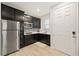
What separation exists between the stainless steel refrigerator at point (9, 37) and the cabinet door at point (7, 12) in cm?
20

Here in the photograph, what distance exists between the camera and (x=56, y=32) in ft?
9.14

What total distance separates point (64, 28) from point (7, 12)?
1953 mm

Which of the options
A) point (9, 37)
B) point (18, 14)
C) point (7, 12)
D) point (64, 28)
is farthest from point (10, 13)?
point (64, 28)

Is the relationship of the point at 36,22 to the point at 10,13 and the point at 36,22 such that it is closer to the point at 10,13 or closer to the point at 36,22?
the point at 36,22

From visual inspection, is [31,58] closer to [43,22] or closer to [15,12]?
[15,12]

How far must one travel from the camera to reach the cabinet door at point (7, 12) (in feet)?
7.80

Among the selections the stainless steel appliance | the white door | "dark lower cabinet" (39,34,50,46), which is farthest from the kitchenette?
the white door

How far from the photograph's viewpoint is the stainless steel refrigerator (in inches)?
89.7

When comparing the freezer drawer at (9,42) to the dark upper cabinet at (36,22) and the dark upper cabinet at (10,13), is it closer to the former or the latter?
the dark upper cabinet at (10,13)

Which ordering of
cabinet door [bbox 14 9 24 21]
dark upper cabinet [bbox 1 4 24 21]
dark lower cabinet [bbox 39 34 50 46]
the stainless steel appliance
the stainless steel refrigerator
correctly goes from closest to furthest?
the stainless steel refrigerator → dark upper cabinet [bbox 1 4 24 21] → cabinet door [bbox 14 9 24 21] → dark lower cabinet [bbox 39 34 50 46] → the stainless steel appliance

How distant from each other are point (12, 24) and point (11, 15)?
0.35 m

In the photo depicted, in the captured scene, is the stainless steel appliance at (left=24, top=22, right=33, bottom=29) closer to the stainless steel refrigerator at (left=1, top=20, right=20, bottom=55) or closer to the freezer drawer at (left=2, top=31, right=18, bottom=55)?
the stainless steel refrigerator at (left=1, top=20, right=20, bottom=55)

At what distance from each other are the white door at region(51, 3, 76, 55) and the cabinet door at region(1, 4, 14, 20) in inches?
60.5

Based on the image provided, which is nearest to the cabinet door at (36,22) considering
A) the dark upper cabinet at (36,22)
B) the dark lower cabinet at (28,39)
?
the dark upper cabinet at (36,22)
